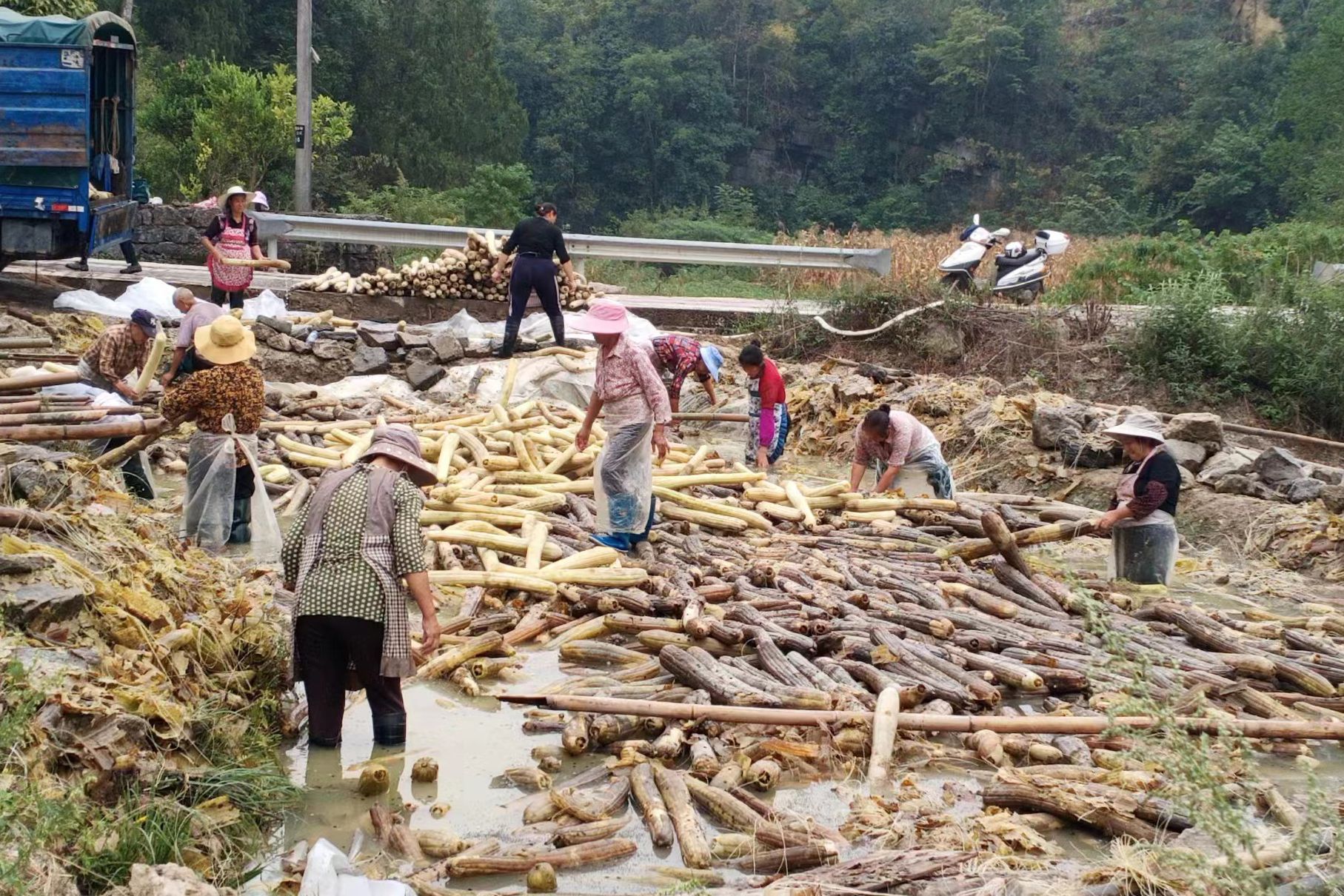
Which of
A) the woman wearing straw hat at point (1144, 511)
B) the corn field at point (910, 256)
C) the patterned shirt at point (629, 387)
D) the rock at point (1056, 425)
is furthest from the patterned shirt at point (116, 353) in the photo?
the corn field at point (910, 256)

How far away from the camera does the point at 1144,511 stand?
891 centimetres

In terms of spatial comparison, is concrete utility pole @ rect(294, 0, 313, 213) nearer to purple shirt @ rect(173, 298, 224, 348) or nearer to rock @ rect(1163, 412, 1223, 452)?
purple shirt @ rect(173, 298, 224, 348)

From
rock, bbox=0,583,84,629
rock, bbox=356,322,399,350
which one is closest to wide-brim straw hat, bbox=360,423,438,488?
rock, bbox=0,583,84,629

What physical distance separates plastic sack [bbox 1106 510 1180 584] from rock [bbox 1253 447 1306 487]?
10.9 ft

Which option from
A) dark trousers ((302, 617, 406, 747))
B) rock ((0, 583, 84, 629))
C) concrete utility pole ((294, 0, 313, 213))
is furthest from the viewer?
concrete utility pole ((294, 0, 313, 213))

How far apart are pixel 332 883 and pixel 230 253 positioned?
11.7 m

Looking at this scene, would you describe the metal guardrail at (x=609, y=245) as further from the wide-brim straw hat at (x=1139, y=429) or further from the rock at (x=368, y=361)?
the wide-brim straw hat at (x=1139, y=429)

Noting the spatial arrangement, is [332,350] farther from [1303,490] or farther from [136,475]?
[1303,490]

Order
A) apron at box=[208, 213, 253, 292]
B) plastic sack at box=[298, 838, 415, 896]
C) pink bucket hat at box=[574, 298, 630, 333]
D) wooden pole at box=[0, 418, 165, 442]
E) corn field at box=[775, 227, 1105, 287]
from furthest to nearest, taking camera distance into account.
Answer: corn field at box=[775, 227, 1105, 287] < apron at box=[208, 213, 253, 292] < pink bucket hat at box=[574, 298, 630, 333] < wooden pole at box=[0, 418, 165, 442] < plastic sack at box=[298, 838, 415, 896]

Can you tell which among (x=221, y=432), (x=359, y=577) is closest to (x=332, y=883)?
(x=359, y=577)

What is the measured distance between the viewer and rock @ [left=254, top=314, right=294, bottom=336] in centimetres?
1516

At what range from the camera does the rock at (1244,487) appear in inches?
468

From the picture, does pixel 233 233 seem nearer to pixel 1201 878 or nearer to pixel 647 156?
pixel 1201 878

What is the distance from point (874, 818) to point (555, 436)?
7337 millimetres
